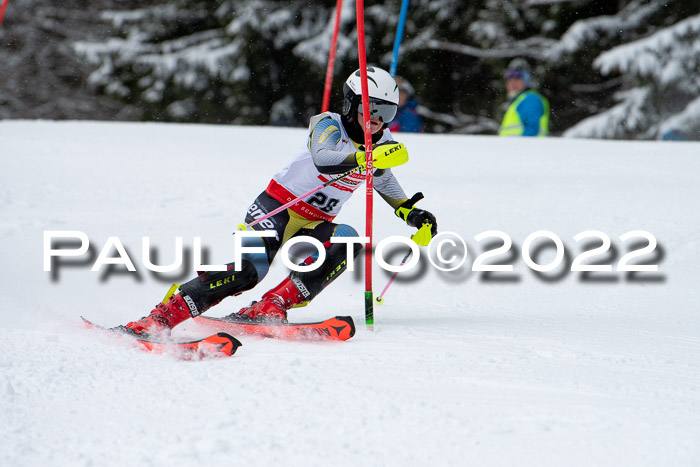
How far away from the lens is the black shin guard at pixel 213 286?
3.41m

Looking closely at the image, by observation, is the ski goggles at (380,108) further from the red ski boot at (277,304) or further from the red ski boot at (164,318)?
the red ski boot at (164,318)

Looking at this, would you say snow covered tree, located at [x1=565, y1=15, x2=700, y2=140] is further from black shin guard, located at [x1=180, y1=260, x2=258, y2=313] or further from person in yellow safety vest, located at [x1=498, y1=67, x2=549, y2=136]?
black shin guard, located at [x1=180, y1=260, x2=258, y2=313]

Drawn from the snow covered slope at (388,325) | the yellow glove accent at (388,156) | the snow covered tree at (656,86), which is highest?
the snow covered tree at (656,86)

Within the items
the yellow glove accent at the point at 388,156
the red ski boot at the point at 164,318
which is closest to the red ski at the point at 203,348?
the red ski boot at the point at 164,318

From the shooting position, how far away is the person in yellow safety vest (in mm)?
7758

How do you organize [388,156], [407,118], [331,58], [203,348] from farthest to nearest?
1. [407,118]
2. [331,58]
3. [388,156]
4. [203,348]

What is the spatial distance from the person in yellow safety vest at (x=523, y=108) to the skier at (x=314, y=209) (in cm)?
437

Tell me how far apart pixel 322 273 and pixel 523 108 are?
5.18 meters

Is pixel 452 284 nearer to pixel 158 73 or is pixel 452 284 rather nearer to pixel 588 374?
pixel 588 374

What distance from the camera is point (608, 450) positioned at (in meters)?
1.89

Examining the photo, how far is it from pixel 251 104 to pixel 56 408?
13687 millimetres

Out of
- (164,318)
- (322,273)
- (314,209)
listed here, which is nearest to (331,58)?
(314,209)

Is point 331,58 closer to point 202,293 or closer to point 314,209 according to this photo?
point 314,209

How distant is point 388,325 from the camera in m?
3.68
